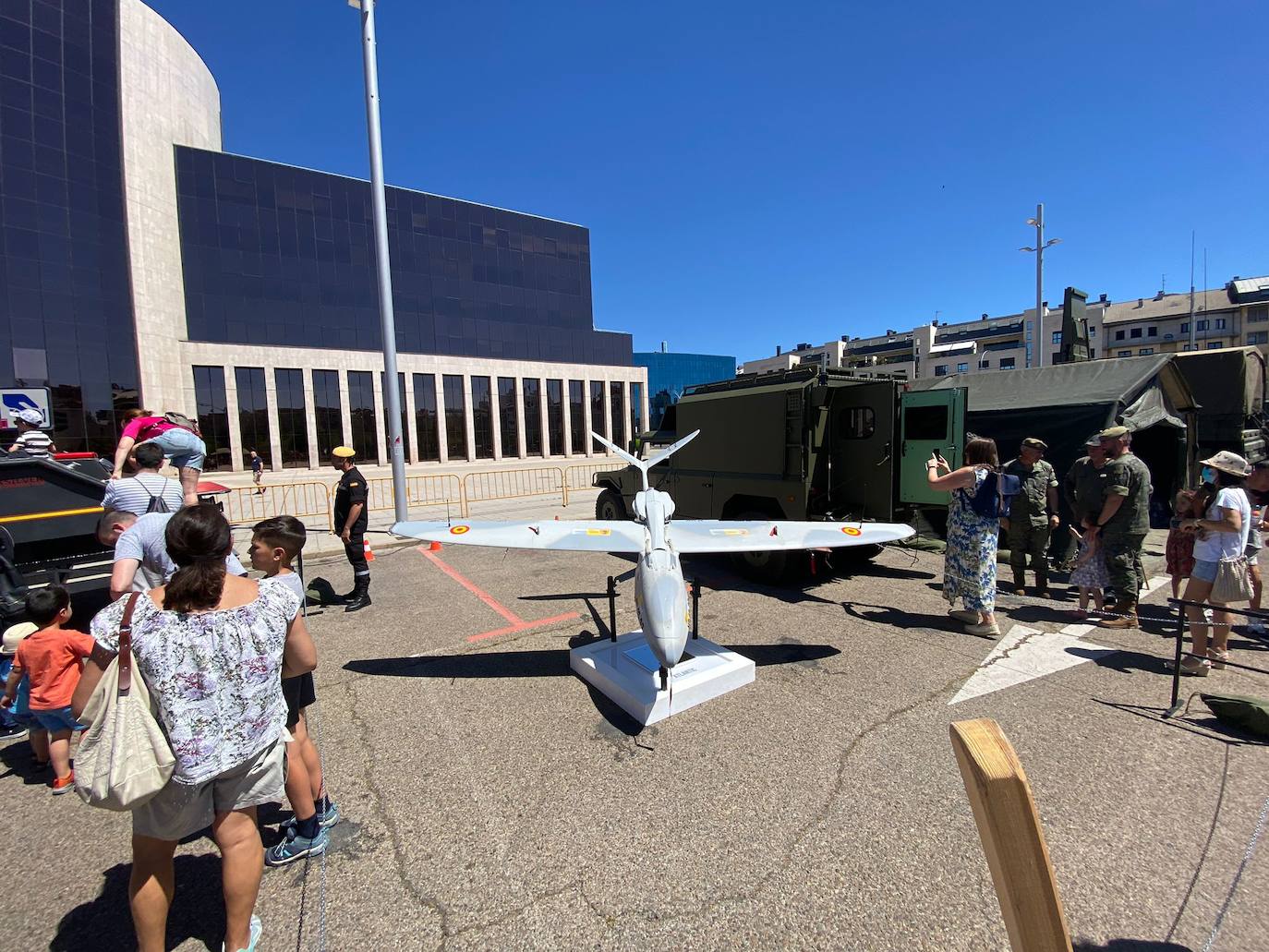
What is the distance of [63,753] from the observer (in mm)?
3367

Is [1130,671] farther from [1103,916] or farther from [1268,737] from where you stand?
[1103,916]

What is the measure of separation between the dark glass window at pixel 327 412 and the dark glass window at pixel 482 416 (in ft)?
27.6

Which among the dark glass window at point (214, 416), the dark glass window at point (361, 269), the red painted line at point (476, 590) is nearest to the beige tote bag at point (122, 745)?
the red painted line at point (476, 590)

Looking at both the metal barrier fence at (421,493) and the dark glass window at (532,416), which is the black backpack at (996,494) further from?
the dark glass window at (532,416)

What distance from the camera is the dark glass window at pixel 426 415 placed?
34.7m

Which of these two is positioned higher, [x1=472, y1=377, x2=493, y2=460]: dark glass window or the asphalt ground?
[x1=472, y1=377, x2=493, y2=460]: dark glass window

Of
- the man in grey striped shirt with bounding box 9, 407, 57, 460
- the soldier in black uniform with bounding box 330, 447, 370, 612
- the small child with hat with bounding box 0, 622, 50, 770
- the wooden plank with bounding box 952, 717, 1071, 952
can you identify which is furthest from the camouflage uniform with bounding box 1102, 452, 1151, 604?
the man in grey striped shirt with bounding box 9, 407, 57, 460

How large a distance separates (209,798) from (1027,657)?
6.28 meters

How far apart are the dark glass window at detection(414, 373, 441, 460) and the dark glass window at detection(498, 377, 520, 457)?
4662 mm

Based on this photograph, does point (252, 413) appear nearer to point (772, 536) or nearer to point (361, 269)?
point (361, 269)

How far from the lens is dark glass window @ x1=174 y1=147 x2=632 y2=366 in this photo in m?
29.9

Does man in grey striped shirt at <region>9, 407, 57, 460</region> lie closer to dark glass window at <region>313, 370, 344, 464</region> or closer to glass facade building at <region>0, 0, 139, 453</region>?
glass facade building at <region>0, 0, 139, 453</region>

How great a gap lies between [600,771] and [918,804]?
195 centimetres

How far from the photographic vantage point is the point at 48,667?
3205mm
